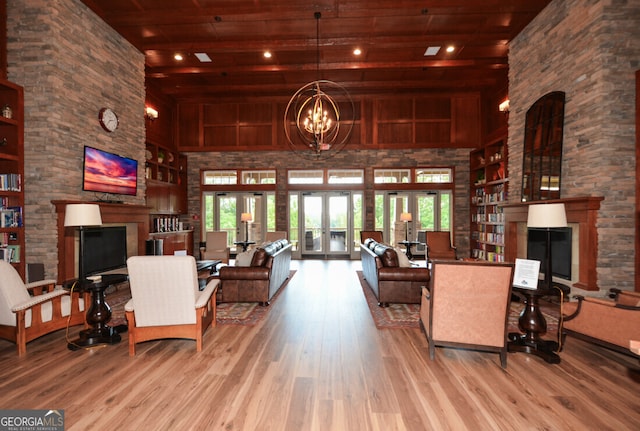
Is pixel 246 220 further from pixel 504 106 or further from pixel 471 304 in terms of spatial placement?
pixel 471 304

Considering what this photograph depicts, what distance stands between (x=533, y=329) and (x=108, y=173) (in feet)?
22.3

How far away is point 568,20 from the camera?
492cm

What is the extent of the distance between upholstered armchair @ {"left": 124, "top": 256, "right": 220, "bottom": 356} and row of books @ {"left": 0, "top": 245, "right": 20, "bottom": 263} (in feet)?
9.35

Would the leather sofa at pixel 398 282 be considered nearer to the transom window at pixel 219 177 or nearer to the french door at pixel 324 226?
the french door at pixel 324 226

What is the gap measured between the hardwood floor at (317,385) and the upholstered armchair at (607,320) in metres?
0.22

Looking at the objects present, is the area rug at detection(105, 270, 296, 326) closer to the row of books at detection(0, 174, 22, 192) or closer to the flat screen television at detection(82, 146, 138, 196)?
the flat screen television at detection(82, 146, 138, 196)

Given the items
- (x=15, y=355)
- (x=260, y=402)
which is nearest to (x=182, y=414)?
(x=260, y=402)

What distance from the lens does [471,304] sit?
2.86 meters

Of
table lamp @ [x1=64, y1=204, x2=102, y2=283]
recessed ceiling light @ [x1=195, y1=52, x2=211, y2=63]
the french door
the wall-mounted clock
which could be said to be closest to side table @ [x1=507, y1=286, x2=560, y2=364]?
table lamp @ [x1=64, y1=204, x2=102, y2=283]

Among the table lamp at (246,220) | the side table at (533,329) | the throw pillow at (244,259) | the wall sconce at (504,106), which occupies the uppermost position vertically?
the wall sconce at (504,106)

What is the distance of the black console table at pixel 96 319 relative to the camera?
10.8 ft

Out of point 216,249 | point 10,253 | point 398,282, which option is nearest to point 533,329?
point 398,282

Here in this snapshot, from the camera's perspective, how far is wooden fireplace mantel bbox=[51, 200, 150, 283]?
4.84 metres
